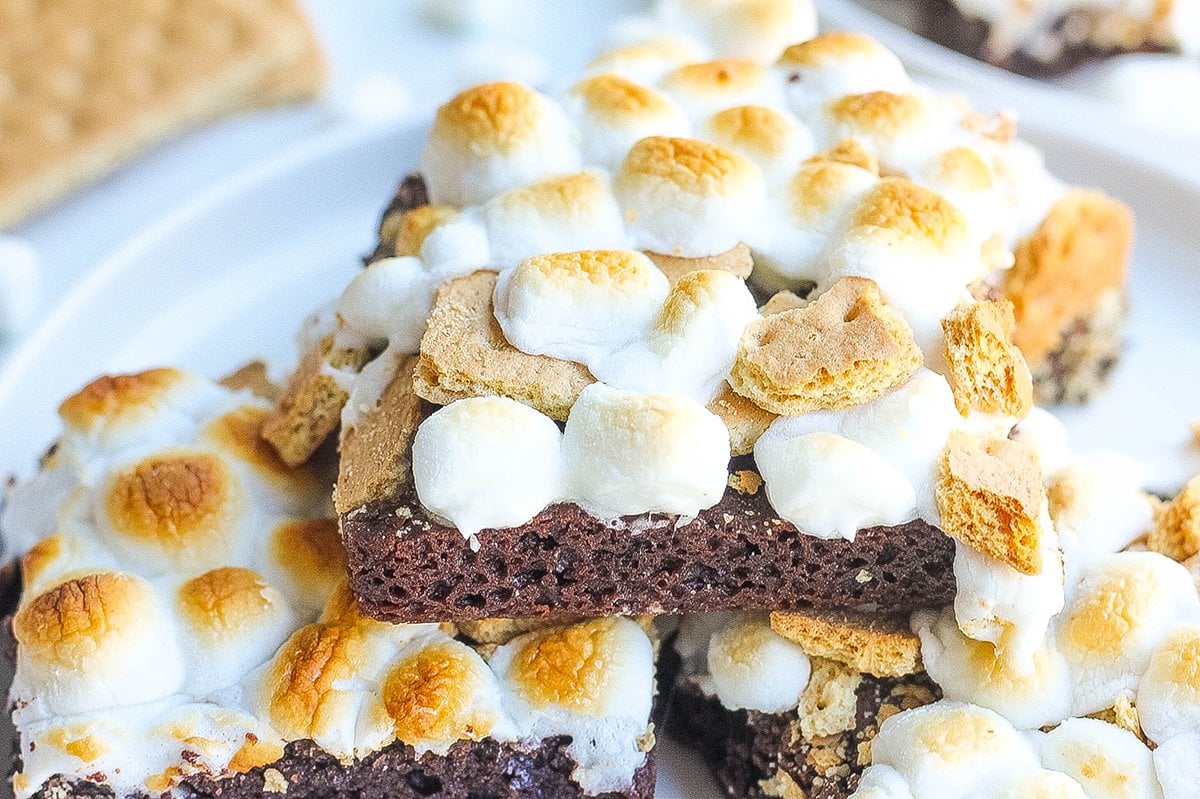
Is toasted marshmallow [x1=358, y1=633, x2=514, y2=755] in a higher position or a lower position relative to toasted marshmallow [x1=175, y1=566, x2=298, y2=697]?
lower

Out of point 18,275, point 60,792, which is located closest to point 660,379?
point 60,792

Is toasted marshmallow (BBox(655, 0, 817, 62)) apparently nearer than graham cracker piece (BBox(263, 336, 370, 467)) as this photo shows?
No

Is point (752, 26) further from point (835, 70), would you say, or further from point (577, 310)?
point (577, 310)

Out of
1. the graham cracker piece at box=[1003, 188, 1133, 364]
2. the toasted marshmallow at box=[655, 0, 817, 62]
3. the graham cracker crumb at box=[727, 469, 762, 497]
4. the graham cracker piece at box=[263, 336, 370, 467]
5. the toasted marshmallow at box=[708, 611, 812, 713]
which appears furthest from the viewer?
the toasted marshmallow at box=[655, 0, 817, 62]

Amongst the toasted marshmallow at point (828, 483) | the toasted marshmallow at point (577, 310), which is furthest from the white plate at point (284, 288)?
the toasted marshmallow at point (577, 310)

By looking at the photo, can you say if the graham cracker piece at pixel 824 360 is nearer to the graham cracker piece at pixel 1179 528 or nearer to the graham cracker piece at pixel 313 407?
the graham cracker piece at pixel 1179 528

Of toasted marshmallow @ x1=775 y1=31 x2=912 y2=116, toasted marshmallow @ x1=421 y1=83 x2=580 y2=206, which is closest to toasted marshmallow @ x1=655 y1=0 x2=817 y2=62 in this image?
toasted marshmallow @ x1=775 y1=31 x2=912 y2=116

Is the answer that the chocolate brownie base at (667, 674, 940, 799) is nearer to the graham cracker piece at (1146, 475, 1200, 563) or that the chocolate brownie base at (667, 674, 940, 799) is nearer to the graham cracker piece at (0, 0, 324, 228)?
the graham cracker piece at (1146, 475, 1200, 563)

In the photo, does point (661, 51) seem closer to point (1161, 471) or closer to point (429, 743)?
point (1161, 471)

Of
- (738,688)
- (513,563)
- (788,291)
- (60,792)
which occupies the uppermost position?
(788,291)
